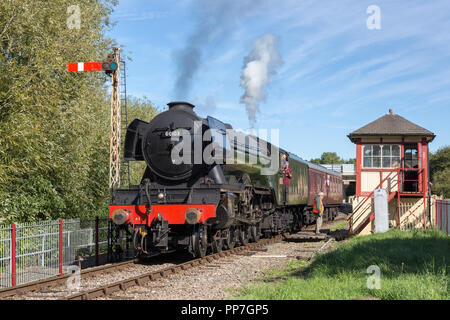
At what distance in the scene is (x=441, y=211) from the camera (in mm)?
16406

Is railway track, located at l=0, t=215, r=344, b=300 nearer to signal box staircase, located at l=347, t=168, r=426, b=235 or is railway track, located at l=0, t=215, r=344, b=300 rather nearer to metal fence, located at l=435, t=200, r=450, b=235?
signal box staircase, located at l=347, t=168, r=426, b=235

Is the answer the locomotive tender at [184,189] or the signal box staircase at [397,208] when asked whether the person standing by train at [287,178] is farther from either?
the locomotive tender at [184,189]

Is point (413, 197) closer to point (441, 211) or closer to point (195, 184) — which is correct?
point (441, 211)

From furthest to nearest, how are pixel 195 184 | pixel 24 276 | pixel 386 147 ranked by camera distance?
pixel 386 147, pixel 195 184, pixel 24 276

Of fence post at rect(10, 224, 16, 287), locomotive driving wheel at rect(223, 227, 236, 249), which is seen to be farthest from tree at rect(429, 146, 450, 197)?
fence post at rect(10, 224, 16, 287)

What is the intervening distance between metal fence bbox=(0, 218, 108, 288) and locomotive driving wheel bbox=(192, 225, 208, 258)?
2560 millimetres

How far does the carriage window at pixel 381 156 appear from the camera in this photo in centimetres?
1752

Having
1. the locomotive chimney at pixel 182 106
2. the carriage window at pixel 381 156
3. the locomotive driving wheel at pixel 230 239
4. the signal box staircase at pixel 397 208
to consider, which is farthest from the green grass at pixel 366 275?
the carriage window at pixel 381 156

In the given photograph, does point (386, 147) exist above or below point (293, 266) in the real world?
above

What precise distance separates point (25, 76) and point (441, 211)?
14.0m

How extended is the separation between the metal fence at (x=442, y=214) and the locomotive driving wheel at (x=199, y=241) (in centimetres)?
866

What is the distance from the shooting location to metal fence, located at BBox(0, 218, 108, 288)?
929 cm

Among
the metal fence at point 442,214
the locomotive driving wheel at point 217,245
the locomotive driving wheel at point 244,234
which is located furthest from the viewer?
the metal fence at point 442,214
